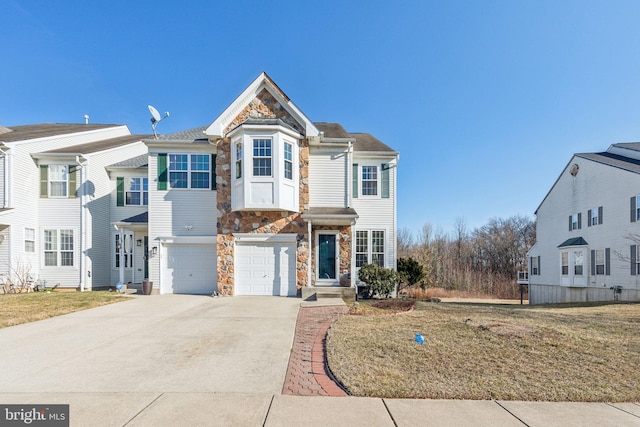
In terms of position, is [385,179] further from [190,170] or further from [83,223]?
[83,223]

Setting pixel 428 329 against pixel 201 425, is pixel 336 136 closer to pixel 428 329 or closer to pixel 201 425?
pixel 428 329

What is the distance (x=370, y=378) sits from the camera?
4.54 metres

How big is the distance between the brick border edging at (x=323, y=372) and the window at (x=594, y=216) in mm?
22393

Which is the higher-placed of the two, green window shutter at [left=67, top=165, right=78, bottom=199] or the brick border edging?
green window shutter at [left=67, top=165, right=78, bottom=199]

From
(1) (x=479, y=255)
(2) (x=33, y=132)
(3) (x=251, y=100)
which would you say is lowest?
(1) (x=479, y=255)

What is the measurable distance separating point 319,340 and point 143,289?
35.3 ft

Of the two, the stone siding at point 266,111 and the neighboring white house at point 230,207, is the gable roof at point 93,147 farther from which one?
the stone siding at point 266,111

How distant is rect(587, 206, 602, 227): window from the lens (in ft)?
68.1

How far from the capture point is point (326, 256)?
14.3 meters

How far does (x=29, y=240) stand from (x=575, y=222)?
3298cm

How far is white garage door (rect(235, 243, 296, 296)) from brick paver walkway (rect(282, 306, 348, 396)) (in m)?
4.76

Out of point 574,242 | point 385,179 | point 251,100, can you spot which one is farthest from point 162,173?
point 574,242

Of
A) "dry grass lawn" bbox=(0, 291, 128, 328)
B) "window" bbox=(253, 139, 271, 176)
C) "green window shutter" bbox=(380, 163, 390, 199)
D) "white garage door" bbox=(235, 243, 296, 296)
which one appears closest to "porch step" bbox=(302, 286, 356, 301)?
"white garage door" bbox=(235, 243, 296, 296)

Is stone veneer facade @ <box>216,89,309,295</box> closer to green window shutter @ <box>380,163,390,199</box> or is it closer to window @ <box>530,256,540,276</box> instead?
green window shutter @ <box>380,163,390,199</box>
